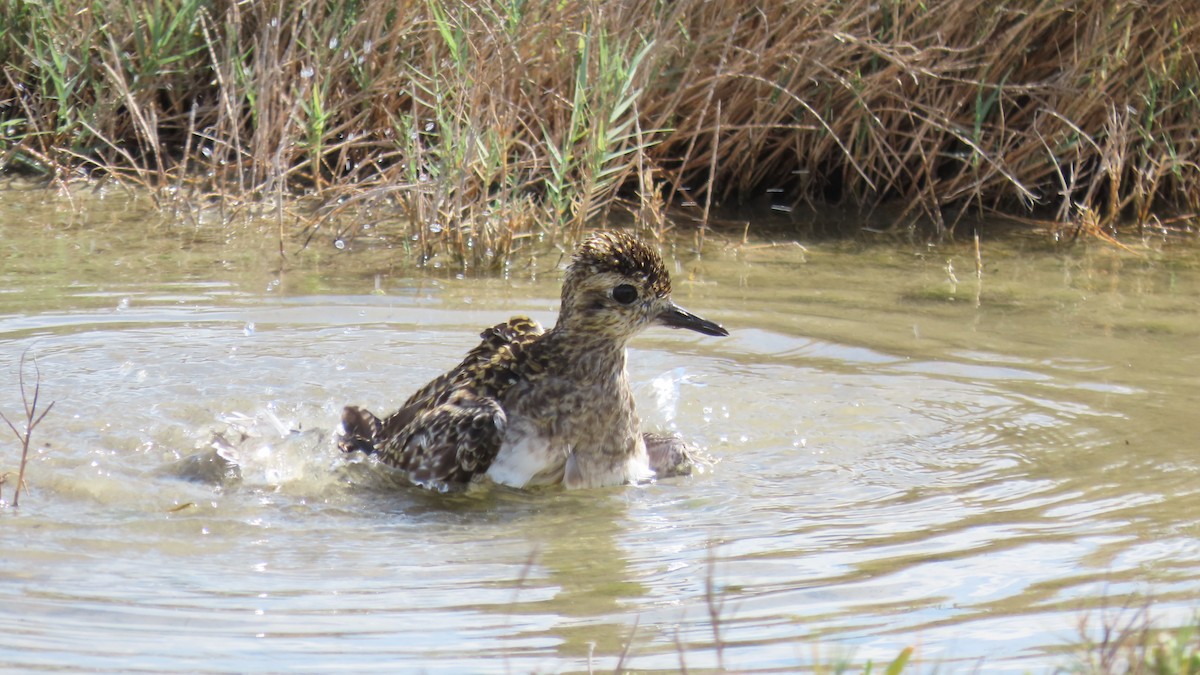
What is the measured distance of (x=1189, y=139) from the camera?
9812 millimetres

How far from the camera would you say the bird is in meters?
6.03

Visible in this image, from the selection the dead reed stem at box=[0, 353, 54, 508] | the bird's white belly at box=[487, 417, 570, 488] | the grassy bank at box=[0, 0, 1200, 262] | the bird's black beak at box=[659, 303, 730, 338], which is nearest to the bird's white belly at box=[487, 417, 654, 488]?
the bird's white belly at box=[487, 417, 570, 488]

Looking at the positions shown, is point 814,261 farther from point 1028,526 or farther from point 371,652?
point 371,652

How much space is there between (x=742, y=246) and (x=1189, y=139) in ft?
9.22

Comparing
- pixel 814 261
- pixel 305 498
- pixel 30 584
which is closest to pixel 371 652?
pixel 30 584

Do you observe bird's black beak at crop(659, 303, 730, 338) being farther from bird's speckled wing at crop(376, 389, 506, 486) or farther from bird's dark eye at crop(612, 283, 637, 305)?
bird's speckled wing at crop(376, 389, 506, 486)

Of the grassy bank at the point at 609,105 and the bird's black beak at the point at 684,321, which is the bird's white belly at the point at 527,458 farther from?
the grassy bank at the point at 609,105

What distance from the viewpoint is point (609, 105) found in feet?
28.9

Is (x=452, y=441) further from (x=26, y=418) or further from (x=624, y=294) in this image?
(x=26, y=418)

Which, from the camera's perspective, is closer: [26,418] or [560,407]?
[560,407]

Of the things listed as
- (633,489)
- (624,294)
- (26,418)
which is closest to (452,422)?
(633,489)

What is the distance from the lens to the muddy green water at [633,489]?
438cm

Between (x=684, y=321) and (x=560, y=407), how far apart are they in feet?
2.08

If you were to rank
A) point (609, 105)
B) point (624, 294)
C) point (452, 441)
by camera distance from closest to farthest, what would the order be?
point (452, 441), point (624, 294), point (609, 105)
